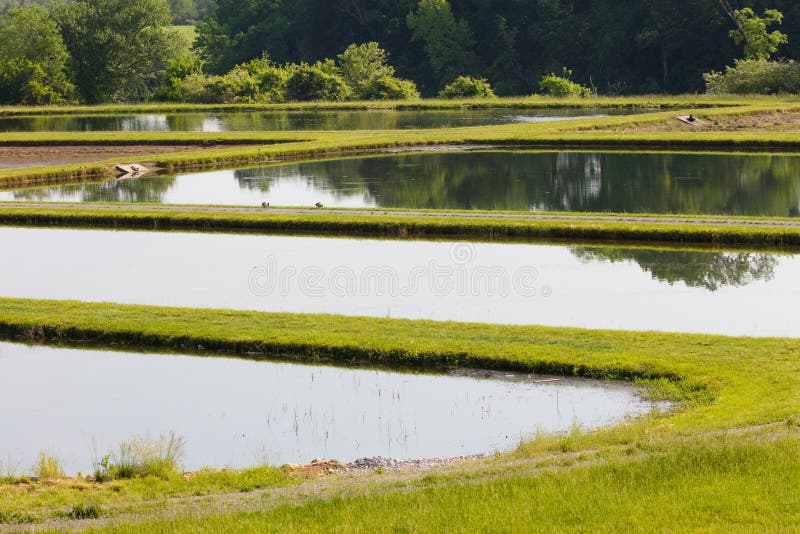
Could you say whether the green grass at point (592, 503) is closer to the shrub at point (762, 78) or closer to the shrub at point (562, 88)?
the shrub at point (762, 78)

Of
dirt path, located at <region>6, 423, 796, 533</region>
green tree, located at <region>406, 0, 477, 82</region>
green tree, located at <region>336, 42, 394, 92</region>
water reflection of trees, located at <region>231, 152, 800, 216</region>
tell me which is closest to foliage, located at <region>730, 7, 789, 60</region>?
green tree, located at <region>336, 42, 394, 92</region>

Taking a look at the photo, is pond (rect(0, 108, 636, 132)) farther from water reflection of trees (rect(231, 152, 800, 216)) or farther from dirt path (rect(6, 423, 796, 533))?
dirt path (rect(6, 423, 796, 533))

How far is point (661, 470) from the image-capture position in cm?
1016

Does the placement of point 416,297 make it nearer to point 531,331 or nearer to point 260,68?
point 531,331

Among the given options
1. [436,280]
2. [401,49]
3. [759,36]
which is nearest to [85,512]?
[436,280]

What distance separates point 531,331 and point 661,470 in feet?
24.5

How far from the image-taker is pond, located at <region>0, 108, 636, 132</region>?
67.6 metres

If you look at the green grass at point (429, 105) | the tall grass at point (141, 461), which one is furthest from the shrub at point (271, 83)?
the tall grass at point (141, 461)

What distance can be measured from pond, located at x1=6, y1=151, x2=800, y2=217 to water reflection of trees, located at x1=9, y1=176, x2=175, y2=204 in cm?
4

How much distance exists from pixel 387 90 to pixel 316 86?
19.3 feet

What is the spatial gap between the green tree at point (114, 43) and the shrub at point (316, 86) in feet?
85.7

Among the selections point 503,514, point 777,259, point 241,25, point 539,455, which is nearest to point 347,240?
point 777,259

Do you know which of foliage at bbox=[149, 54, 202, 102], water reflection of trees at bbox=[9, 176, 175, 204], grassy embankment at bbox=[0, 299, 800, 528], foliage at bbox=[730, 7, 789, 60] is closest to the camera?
grassy embankment at bbox=[0, 299, 800, 528]

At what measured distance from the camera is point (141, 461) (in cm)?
1191
